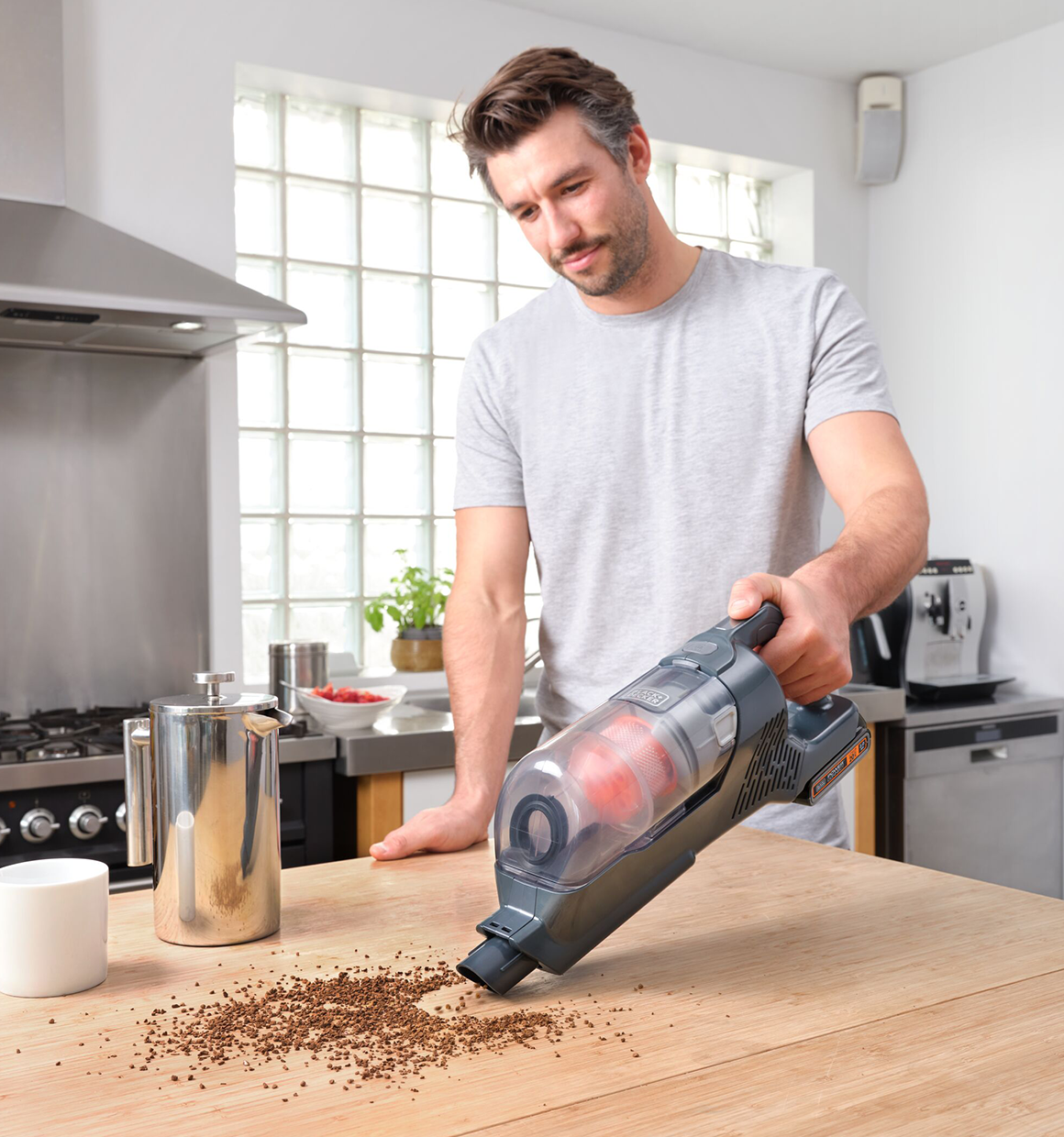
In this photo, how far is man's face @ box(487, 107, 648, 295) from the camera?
1.30 m

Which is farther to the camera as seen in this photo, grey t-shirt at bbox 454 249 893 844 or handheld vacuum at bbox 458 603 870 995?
grey t-shirt at bbox 454 249 893 844

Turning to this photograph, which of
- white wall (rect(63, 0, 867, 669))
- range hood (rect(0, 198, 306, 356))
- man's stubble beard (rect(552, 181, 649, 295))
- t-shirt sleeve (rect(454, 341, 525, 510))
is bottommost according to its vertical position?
t-shirt sleeve (rect(454, 341, 525, 510))

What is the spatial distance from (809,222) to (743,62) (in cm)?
47

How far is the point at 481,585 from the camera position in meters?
1.46

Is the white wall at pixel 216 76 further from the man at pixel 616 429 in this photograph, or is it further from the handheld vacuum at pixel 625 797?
the handheld vacuum at pixel 625 797

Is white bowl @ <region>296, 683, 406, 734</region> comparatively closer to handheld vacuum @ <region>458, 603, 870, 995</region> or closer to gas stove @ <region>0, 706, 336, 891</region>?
gas stove @ <region>0, 706, 336, 891</region>

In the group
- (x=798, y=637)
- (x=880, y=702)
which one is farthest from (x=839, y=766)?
(x=880, y=702)

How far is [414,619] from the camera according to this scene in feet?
9.05

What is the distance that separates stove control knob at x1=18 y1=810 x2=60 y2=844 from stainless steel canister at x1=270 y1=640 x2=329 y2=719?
0.55 meters

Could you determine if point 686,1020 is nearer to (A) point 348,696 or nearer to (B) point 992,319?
(A) point 348,696

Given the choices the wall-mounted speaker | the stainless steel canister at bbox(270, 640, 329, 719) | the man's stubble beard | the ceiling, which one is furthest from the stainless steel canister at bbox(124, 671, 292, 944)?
the wall-mounted speaker

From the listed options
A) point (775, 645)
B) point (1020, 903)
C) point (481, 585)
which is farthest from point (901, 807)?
point (775, 645)

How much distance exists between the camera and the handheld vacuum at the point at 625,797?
0.76 meters

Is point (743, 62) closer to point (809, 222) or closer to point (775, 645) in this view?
point (809, 222)
